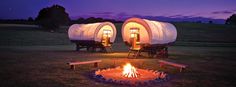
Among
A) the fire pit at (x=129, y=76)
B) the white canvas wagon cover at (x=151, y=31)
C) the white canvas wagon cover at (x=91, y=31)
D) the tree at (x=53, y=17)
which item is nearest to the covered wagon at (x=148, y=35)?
the white canvas wagon cover at (x=151, y=31)

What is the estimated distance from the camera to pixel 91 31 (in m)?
24.4

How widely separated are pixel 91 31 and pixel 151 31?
6777mm

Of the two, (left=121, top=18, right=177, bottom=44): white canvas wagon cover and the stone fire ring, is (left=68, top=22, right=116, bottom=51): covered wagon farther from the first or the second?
the stone fire ring

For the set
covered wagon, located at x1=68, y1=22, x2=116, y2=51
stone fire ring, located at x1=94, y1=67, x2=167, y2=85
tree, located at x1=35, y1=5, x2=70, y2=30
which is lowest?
stone fire ring, located at x1=94, y1=67, x2=167, y2=85

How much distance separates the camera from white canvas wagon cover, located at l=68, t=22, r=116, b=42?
2419 cm

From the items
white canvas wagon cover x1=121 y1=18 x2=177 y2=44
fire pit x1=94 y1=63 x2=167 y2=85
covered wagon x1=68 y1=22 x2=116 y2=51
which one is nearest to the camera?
fire pit x1=94 y1=63 x2=167 y2=85

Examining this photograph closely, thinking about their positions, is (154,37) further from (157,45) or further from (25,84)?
(25,84)

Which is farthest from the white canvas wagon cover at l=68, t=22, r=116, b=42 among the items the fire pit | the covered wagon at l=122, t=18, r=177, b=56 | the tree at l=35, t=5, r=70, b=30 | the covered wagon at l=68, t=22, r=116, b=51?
the tree at l=35, t=5, r=70, b=30

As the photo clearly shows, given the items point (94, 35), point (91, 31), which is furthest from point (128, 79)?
point (91, 31)

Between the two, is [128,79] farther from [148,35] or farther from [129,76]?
[148,35]

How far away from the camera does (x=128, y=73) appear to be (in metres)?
11.7

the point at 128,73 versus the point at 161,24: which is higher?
the point at 161,24

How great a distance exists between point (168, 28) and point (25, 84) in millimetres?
14277

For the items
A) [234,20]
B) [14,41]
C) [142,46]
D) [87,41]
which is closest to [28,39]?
[14,41]
